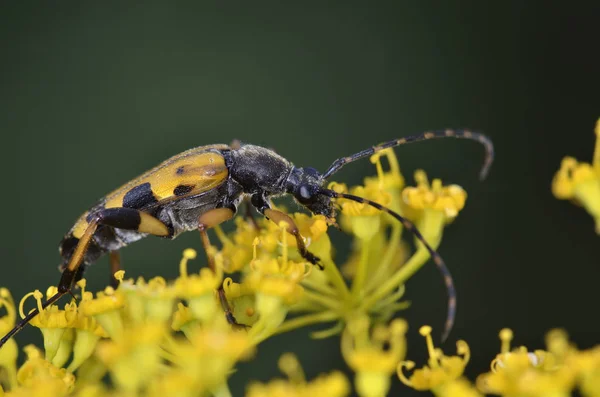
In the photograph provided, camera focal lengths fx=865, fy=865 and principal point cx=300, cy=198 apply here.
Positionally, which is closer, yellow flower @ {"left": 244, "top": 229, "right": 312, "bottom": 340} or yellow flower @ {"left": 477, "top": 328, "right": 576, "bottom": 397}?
yellow flower @ {"left": 477, "top": 328, "right": 576, "bottom": 397}

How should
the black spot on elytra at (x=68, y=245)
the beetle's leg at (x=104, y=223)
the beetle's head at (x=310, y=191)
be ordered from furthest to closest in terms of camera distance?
1. the black spot on elytra at (x=68, y=245)
2. the beetle's head at (x=310, y=191)
3. the beetle's leg at (x=104, y=223)

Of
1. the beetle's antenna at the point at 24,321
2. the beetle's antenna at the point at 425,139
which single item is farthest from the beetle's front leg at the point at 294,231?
the beetle's antenna at the point at 24,321

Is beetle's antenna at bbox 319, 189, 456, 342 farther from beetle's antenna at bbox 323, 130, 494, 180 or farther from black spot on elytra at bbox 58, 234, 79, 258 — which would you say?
black spot on elytra at bbox 58, 234, 79, 258

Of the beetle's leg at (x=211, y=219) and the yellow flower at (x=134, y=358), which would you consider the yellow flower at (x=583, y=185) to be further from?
the beetle's leg at (x=211, y=219)

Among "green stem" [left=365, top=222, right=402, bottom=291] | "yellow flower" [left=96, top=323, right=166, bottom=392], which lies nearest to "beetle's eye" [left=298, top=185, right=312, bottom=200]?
"green stem" [left=365, top=222, right=402, bottom=291]

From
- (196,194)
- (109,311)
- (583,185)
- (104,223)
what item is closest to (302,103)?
(196,194)

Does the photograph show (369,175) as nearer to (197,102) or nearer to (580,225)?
(580,225)

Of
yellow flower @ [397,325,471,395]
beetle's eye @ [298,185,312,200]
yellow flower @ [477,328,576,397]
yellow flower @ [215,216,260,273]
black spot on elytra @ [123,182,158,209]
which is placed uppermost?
black spot on elytra @ [123,182,158,209]

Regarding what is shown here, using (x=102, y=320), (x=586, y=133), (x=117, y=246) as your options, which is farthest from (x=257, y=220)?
(x=586, y=133)
